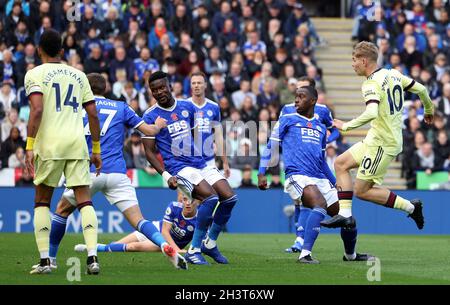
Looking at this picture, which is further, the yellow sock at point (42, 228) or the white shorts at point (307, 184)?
the white shorts at point (307, 184)

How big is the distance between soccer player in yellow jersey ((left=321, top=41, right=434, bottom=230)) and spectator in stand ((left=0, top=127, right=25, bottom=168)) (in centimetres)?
1027

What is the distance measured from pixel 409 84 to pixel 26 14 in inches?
521

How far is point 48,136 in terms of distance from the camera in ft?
34.7

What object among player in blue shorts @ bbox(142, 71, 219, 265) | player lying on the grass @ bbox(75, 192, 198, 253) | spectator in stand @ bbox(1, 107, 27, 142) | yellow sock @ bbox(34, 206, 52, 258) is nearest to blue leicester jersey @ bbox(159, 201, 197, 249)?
player lying on the grass @ bbox(75, 192, 198, 253)

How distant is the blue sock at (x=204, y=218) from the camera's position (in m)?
12.6

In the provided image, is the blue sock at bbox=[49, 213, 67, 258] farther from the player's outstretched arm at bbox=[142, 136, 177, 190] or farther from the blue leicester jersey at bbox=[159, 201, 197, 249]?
the blue leicester jersey at bbox=[159, 201, 197, 249]

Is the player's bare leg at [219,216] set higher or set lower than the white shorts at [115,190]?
lower

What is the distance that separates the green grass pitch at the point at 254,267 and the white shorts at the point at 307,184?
2.56 feet

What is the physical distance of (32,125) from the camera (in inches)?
408

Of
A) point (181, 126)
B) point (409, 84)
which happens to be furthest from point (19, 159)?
point (409, 84)

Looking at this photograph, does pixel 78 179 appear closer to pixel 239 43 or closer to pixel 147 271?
pixel 147 271

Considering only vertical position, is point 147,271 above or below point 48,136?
below

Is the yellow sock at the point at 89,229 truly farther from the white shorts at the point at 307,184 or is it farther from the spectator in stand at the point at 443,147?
the spectator in stand at the point at 443,147

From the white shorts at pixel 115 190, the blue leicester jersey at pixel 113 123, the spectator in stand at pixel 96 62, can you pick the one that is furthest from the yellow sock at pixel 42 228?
the spectator in stand at pixel 96 62
